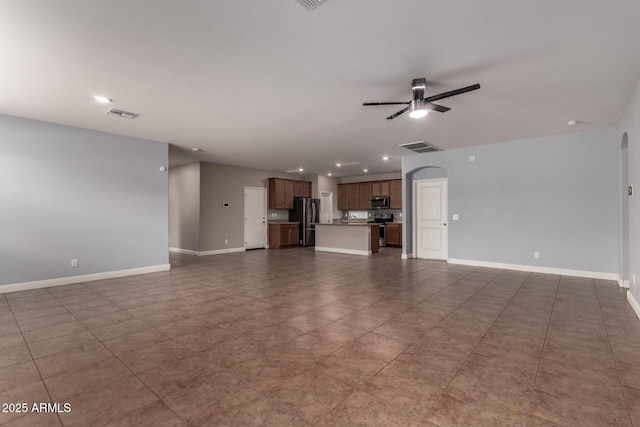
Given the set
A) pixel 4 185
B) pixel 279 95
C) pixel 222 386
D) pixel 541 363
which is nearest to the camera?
pixel 222 386

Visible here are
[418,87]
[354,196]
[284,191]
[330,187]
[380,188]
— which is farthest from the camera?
[330,187]

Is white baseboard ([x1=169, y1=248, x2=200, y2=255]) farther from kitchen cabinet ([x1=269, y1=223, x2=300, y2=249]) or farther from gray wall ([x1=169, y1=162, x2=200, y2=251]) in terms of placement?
kitchen cabinet ([x1=269, y1=223, x2=300, y2=249])

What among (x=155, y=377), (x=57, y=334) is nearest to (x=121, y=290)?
(x=57, y=334)

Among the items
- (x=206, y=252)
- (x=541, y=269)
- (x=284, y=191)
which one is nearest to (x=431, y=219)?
(x=541, y=269)

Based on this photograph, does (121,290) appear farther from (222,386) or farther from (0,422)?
(222,386)

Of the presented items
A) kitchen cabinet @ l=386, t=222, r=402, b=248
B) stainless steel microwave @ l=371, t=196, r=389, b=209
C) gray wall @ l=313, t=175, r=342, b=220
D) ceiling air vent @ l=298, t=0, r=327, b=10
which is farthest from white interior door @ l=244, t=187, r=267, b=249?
ceiling air vent @ l=298, t=0, r=327, b=10

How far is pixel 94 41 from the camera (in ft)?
8.39

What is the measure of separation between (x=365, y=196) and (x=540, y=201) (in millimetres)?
5966

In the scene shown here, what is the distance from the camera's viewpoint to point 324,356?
239cm

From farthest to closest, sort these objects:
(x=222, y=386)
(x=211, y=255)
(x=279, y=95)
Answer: (x=211, y=255) → (x=279, y=95) → (x=222, y=386)

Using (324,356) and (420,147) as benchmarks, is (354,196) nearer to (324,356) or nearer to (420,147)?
(420,147)

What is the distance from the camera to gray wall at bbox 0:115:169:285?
177 inches

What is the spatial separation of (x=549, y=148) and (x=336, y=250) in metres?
5.59

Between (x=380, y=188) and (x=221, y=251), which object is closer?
(x=221, y=251)
